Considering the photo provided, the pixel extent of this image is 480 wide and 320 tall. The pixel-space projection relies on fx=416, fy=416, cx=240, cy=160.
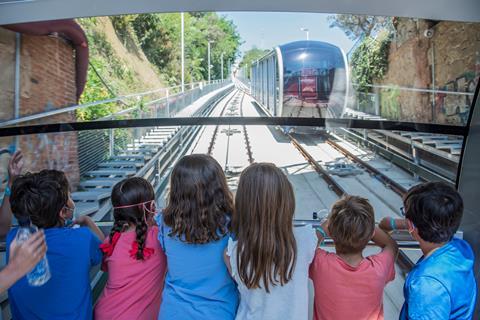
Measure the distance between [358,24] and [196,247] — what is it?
9.08 ft

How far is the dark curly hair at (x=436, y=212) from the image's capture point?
5.83 feet

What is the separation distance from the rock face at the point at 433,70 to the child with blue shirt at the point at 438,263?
136 centimetres

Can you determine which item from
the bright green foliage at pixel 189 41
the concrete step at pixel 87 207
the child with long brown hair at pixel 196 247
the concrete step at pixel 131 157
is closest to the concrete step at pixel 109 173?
the concrete step at pixel 131 157

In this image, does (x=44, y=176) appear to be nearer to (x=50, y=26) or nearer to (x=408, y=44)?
(x=50, y=26)

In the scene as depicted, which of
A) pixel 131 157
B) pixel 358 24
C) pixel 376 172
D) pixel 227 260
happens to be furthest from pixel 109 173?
pixel 376 172

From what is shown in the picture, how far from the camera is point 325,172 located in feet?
30.9

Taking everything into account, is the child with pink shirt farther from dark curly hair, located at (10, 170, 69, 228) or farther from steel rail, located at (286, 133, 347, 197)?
steel rail, located at (286, 133, 347, 197)

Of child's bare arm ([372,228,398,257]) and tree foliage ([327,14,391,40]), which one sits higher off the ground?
tree foliage ([327,14,391,40])

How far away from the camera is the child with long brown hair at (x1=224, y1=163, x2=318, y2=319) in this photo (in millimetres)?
1792

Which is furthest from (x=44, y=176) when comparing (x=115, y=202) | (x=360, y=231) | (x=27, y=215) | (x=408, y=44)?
(x=408, y=44)

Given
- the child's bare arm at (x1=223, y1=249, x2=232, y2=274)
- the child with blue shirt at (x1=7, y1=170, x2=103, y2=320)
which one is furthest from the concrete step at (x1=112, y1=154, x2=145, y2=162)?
the child's bare arm at (x1=223, y1=249, x2=232, y2=274)

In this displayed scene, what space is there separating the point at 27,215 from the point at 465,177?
2725 millimetres

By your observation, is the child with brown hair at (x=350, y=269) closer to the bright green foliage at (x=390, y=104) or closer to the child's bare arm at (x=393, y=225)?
the child's bare arm at (x=393, y=225)

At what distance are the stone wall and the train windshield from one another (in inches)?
0.6
